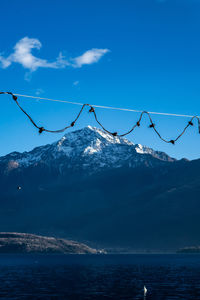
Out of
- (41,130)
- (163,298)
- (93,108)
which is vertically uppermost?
(93,108)

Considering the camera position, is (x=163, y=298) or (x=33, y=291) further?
(x=33, y=291)

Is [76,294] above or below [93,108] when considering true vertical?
below

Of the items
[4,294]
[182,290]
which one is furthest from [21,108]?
[182,290]

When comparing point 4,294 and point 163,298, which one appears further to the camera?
point 4,294

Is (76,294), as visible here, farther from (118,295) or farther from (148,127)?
(148,127)

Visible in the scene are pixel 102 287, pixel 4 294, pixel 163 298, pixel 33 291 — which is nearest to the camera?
pixel 163 298

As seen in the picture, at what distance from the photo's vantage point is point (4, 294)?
11781cm

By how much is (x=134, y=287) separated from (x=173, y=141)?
106003mm

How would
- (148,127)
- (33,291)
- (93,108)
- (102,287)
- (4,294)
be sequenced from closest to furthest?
(93,108)
(148,127)
(4,294)
(33,291)
(102,287)

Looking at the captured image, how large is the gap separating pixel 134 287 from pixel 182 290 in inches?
743

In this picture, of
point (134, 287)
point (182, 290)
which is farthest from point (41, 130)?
point (134, 287)

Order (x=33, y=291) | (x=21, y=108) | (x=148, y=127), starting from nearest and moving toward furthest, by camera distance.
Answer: (x=21, y=108)
(x=148, y=127)
(x=33, y=291)

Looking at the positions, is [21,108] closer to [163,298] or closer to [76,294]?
[163,298]

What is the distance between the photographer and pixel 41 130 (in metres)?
38.2
